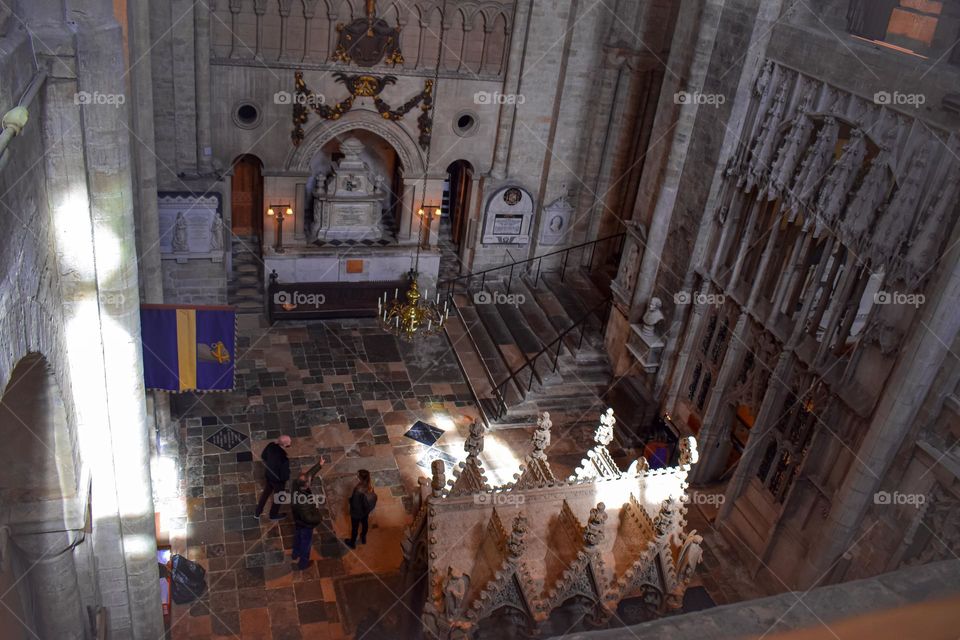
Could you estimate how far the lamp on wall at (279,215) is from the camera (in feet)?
55.9

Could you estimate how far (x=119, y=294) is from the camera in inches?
269

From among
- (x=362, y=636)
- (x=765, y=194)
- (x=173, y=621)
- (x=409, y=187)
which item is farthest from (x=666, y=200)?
(x=173, y=621)

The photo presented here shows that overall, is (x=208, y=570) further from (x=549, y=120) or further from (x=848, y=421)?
(x=549, y=120)

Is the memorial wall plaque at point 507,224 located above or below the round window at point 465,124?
below

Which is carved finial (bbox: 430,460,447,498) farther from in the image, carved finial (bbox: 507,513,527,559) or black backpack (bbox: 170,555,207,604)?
black backpack (bbox: 170,555,207,604)

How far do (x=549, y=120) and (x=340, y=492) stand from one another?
29.7 ft

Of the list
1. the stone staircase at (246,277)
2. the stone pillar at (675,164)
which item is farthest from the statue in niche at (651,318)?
the stone staircase at (246,277)

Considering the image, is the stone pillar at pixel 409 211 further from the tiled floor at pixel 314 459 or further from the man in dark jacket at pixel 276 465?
the man in dark jacket at pixel 276 465

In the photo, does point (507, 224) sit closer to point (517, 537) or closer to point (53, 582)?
point (517, 537)

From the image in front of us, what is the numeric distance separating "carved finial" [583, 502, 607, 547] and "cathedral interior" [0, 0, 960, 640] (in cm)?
3

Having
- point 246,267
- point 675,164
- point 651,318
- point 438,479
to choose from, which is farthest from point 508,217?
point 438,479

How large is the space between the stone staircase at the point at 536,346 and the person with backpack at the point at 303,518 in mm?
4463

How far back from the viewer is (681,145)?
13703 millimetres

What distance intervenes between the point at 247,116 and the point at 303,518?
8401mm
